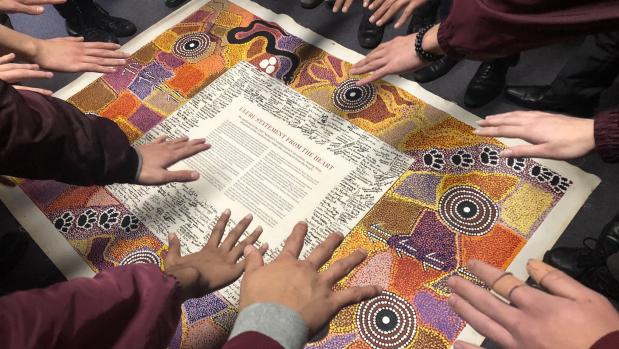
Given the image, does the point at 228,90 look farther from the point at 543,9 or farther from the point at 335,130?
the point at 543,9

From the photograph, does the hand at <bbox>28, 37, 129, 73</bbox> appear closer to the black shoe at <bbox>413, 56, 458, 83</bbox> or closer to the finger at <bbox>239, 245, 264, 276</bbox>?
the finger at <bbox>239, 245, 264, 276</bbox>

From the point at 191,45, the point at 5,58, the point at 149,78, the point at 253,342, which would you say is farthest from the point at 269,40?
the point at 253,342

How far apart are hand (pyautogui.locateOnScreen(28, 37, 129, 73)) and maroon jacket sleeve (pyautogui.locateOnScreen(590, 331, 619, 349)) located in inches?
32.1

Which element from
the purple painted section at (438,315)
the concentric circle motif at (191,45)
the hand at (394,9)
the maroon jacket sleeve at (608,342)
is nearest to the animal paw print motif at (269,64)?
the concentric circle motif at (191,45)

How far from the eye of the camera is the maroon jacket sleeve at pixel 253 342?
335mm

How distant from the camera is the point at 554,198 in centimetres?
63

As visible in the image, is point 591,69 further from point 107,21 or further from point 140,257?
point 107,21

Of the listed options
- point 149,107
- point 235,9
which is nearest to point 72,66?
point 149,107

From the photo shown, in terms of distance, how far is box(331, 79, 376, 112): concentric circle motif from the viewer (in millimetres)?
766

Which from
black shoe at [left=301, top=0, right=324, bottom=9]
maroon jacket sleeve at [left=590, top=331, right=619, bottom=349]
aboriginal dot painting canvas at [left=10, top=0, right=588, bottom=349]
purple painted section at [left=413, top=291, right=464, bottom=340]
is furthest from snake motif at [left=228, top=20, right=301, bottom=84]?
maroon jacket sleeve at [left=590, top=331, right=619, bottom=349]

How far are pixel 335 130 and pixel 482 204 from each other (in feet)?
1.02

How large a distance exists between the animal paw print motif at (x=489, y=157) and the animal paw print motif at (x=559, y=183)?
10 cm

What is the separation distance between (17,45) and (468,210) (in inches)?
33.8

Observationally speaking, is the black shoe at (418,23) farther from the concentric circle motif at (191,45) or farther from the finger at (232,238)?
the finger at (232,238)
